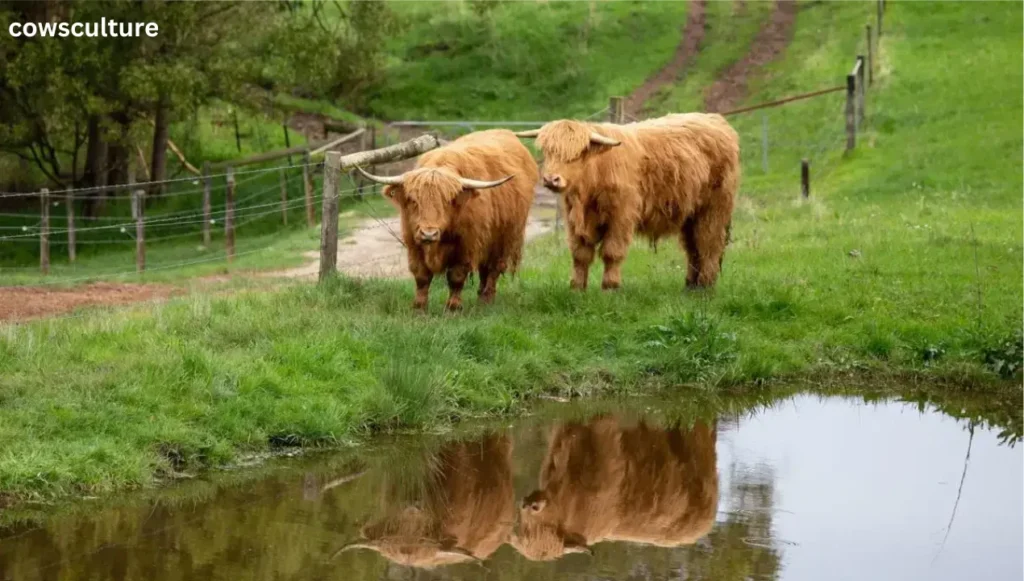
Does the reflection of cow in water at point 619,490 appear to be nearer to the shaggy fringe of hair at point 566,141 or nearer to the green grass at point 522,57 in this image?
the shaggy fringe of hair at point 566,141

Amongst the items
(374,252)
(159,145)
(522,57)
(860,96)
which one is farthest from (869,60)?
(374,252)

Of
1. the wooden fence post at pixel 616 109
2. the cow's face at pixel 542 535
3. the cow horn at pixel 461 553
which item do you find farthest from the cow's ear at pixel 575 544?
the wooden fence post at pixel 616 109

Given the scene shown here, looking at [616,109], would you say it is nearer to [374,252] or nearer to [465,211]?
[374,252]

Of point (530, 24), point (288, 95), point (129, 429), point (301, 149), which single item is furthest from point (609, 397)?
point (530, 24)

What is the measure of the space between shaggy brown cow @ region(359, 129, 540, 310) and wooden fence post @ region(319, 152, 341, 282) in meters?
0.69

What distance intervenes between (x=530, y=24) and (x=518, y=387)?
32.9 m

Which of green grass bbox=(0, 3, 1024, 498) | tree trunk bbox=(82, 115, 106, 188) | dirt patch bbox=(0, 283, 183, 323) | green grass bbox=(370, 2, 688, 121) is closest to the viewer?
green grass bbox=(0, 3, 1024, 498)


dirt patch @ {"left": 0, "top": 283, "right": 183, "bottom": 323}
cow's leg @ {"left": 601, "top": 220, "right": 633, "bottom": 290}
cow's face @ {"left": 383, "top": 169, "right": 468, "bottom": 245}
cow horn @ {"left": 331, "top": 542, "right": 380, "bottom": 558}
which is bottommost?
cow horn @ {"left": 331, "top": 542, "right": 380, "bottom": 558}

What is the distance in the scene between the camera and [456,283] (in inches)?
476

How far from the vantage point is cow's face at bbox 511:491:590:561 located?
280 inches

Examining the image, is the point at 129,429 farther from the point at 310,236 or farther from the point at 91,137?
the point at 91,137

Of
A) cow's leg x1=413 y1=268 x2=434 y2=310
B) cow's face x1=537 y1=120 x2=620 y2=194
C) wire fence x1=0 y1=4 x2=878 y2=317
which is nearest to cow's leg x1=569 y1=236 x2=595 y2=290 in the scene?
cow's face x1=537 y1=120 x2=620 y2=194

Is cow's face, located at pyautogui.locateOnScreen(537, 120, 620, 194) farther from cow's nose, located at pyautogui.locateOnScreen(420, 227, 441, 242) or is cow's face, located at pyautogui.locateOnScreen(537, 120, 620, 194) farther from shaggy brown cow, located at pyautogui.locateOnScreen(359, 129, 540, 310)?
cow's nose, located at pyautogui.locateOnScreen(420, 227, 441, 242)

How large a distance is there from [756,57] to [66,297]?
27.3m
